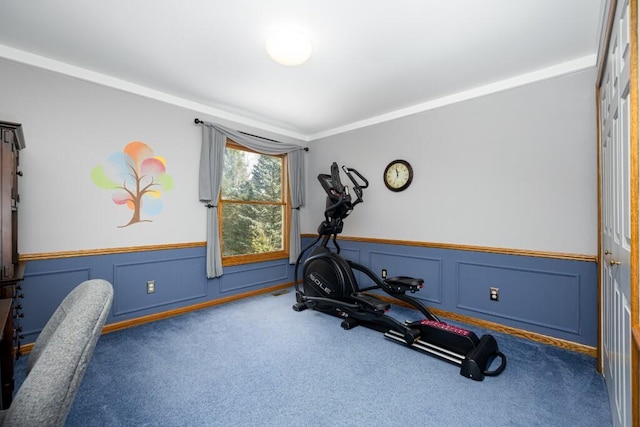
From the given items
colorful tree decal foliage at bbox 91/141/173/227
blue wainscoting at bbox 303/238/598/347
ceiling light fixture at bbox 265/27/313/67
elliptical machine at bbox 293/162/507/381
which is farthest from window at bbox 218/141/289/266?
ceiling light fixture at bbox 265/27/313/67

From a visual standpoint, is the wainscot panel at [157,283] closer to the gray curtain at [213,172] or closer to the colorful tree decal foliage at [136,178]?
the gray curtain at [213,172]

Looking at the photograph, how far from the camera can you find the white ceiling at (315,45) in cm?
206

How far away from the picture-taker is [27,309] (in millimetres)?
2674

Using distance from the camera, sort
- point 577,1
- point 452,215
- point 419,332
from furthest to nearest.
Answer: point 452,215 < point 419,332 < point 577,1

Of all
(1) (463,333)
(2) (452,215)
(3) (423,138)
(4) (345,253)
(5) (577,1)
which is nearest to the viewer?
(5) (577,1)

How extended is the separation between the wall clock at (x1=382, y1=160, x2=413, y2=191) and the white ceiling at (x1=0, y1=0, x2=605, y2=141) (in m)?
0.80

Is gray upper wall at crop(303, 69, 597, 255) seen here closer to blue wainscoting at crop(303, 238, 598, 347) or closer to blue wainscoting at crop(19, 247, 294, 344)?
blue wainscoting at crop(303, 238, 598, 347)

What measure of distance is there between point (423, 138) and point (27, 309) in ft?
14.6

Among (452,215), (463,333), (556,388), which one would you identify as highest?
(452,215)

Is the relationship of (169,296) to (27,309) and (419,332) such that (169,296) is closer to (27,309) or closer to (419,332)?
(27,309)

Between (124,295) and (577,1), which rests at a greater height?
(577,1)

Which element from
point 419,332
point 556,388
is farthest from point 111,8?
point 556,388

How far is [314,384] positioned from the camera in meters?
2.16

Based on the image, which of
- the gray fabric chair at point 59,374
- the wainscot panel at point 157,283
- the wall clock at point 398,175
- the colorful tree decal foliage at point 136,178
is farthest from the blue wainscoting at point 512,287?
the gray fabric chair at point 59,374
